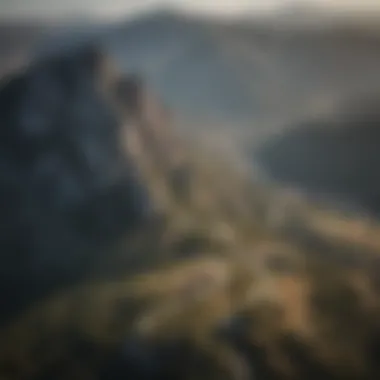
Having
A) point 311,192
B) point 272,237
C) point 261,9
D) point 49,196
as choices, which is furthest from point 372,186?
point 49,196

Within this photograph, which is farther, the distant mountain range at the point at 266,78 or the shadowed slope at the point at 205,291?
the distant mountain range at the point at 266,78

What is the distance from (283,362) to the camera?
7.89ft

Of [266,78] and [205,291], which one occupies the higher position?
[266,78]

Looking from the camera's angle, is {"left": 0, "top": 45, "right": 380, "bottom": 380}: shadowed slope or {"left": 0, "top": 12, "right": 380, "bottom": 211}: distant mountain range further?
{"left": 0, "top": 12, "right": 380, "bottom": 211}: distant mountain range

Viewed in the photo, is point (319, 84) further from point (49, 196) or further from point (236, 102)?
point (49, 196)

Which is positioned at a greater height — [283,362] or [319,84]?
[319,84]

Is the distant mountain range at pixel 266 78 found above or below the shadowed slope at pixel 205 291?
above

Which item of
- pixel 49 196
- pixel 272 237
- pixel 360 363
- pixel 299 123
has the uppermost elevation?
pixel 299 123

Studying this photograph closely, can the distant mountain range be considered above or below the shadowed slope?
above

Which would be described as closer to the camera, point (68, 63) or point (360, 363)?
point (360, 363)

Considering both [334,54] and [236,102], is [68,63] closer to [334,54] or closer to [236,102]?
[236,102]

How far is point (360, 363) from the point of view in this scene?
7.84 feet

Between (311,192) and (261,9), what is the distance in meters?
0.69

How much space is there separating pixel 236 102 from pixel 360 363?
1005 mm
